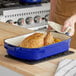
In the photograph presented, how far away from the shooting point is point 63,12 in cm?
182

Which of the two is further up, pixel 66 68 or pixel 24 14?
pixel 66 68

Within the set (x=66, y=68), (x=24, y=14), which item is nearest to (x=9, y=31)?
(x=66, y=68)

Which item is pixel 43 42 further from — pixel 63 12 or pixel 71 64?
pixel 63 12

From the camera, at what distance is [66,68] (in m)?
1.00

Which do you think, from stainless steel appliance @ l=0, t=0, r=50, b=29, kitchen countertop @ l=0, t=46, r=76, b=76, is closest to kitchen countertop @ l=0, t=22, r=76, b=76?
kitchen countertop @ l=0, t=46, r=76, b=76

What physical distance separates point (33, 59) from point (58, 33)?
0.65 ft

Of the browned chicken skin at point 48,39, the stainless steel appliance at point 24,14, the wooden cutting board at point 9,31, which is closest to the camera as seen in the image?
the browned chicken skin at point 48,39

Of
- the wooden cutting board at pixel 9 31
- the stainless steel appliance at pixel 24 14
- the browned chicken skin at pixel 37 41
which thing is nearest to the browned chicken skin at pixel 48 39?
the browned chicken skin at pixel 37 41

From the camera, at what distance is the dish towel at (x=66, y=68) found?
0.95 m

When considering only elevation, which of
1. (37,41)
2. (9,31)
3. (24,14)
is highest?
(37,41)

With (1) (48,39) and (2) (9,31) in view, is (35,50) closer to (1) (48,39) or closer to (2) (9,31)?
(1) (48,39)

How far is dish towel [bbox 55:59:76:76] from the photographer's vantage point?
3.13ft

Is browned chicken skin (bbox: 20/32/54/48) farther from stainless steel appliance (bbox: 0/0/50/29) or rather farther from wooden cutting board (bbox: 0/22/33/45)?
stainless steel appliance (bbox: 0/0/50/29)

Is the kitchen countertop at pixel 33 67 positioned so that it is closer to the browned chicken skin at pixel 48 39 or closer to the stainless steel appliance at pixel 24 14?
the browned chicken skin at pixel 48 39
